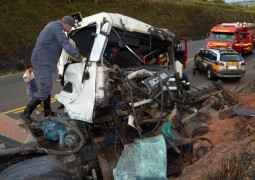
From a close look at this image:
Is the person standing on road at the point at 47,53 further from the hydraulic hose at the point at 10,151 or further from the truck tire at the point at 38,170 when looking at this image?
the truck tire at the point at 38,170

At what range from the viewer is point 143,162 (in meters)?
4.69

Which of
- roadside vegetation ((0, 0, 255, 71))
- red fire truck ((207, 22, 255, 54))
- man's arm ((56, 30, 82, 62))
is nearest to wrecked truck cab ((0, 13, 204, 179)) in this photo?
man's arm ((56, 30, 82, 62))

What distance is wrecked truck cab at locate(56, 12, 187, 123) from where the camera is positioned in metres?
5.06

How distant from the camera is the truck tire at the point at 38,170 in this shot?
4129 millimetres

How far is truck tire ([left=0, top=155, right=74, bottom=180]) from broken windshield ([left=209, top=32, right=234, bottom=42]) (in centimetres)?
1971

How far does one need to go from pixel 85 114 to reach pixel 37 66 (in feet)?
4.19

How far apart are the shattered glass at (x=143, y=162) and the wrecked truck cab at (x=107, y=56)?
0.81m

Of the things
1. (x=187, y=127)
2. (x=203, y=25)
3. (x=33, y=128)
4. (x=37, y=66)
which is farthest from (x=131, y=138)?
(x=203, y=25)

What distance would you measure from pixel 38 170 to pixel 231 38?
66.9 feet

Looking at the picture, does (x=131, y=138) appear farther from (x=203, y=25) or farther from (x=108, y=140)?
(x=203, y=25)

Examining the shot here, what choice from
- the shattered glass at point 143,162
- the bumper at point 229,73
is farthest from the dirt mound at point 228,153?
the bumper at point 229,73

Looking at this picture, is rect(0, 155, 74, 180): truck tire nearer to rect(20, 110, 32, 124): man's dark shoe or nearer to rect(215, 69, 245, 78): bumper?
rect(20, 110, 32, 124): man's dark shoe

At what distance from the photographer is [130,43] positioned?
669 centimetres

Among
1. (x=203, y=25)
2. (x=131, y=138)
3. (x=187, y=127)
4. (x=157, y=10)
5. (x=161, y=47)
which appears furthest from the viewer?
(x=203, y=25)
